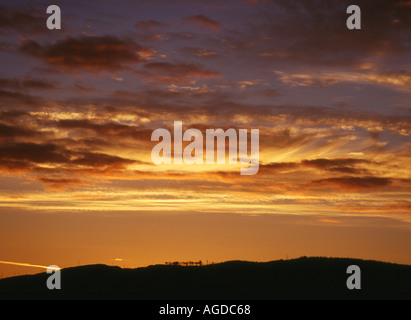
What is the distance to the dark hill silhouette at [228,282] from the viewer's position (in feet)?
326

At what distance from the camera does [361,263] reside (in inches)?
4323

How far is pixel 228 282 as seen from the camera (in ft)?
348

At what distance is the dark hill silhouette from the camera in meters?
99.3
